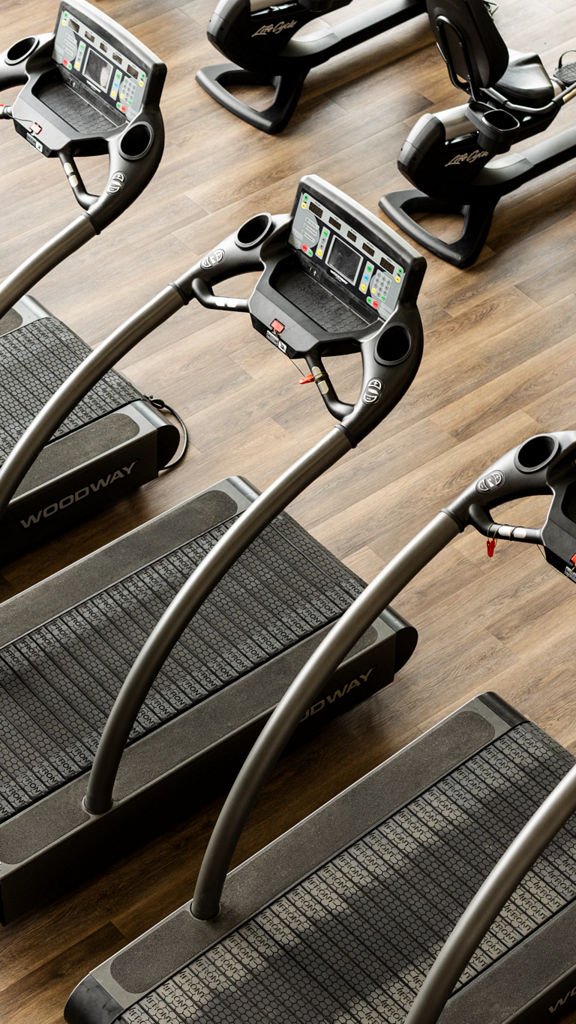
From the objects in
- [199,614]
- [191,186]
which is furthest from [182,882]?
[191,186]

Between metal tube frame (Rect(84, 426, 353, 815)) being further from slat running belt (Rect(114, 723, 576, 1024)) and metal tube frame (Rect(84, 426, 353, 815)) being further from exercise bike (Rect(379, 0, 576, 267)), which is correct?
exercise bike (Rect(379, 0, 576, 267))

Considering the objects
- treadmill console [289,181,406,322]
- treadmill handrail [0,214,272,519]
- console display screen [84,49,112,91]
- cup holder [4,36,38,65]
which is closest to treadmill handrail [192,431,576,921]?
treadmill console [289,181,406,322]

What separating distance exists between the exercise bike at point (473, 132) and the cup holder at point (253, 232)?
4.35 ft

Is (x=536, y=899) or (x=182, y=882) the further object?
(x=182, y=882)

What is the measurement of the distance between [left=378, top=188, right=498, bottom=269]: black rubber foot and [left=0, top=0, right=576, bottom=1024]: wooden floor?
0.18ft

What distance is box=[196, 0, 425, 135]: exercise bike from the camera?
4.71 m

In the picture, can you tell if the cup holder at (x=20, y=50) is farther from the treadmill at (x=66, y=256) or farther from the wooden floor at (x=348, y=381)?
the wooden floor at (x=348, y=381)

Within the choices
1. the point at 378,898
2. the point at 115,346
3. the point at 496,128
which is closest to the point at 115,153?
the point at 115,346

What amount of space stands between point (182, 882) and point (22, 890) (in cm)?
36

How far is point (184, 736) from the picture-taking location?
A: 306cm

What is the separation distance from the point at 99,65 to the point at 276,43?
1.66 meters

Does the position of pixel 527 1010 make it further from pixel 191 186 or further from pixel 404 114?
pixel 404 114

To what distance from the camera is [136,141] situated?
323cm

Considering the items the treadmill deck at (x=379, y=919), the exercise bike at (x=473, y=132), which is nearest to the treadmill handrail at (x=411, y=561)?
the treadmill deck at (x=379, y=919)
